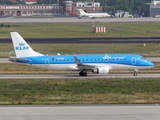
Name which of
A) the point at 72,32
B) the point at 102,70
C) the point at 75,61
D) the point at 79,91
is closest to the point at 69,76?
the point at 75,61

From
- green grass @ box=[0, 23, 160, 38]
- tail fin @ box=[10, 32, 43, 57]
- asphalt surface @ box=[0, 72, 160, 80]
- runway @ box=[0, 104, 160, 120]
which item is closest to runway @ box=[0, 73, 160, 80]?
asphalt surface @ box=[0, 72, 160, 80]

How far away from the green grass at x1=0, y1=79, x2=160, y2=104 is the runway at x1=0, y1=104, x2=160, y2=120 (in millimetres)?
2442

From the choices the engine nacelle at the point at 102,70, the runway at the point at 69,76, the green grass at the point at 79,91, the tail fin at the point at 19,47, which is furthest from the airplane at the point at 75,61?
the green grass at the point at 79,91

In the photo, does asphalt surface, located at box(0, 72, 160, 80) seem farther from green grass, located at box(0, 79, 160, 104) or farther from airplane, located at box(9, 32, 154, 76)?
green grass, located at box(0, 79, 160, 104)

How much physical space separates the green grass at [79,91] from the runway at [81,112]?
244 cm

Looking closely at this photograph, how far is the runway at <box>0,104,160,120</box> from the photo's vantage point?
90.1 feet

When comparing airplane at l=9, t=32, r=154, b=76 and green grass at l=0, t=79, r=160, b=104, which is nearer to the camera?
green grass at l=0, t=79, r=160, b=104

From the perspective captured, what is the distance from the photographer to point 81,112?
29.1 metres

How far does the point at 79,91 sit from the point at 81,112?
10.4 m

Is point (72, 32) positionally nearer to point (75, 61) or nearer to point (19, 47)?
point (19, 47)

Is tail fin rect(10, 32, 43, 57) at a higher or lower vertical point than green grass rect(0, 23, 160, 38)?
higher

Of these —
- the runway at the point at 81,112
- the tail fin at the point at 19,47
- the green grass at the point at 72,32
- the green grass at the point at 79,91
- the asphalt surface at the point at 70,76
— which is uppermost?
the tail fin at the point at 19,47

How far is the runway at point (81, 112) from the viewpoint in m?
27.5

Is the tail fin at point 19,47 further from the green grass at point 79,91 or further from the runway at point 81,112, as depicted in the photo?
the runway at point 81,112
